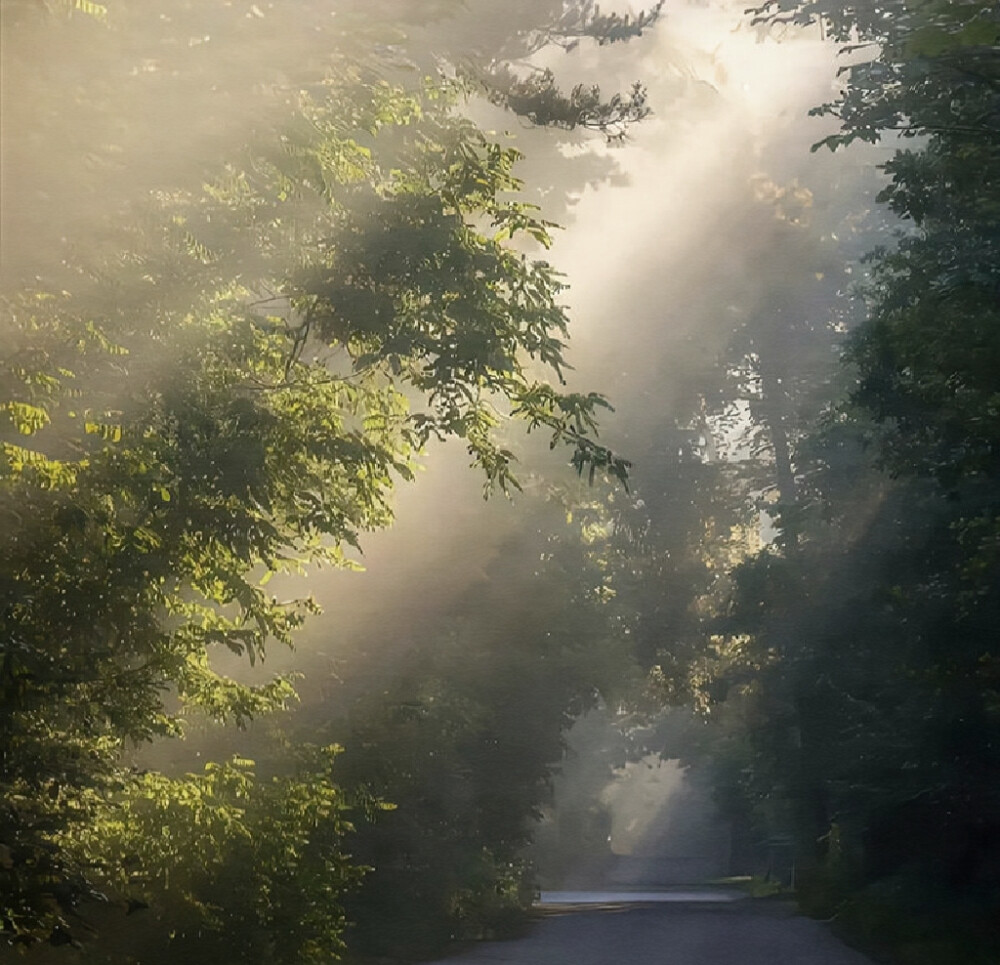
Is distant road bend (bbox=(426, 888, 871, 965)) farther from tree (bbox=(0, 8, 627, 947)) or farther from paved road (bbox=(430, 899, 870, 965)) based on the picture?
tree (bbox=(0, 8, 627, 947))

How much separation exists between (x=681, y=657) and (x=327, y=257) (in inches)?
1313


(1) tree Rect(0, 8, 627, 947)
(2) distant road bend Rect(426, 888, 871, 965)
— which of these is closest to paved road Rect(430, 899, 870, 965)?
(2) distant road bend Rect(426, 888, 871, 965)

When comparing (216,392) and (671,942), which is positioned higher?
(216,392)

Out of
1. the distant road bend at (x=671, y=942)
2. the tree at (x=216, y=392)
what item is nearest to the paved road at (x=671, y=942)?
the distant road bend at (x=671, y=942)

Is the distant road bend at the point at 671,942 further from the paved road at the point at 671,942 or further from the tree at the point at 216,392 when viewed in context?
the tree at the point at 216,392

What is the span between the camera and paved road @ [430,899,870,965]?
2001 centimetres

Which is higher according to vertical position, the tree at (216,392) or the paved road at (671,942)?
the tree at (216,392)

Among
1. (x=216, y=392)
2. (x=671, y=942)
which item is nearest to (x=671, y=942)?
(x=671, y=942)

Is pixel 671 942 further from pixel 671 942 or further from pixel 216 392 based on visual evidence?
pixel 216 392

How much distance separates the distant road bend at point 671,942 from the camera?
20.0m

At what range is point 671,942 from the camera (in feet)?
76.0

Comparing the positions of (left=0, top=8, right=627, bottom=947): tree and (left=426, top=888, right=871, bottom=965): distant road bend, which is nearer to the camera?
(left=0, top=8, right=627, bottom=947): tree

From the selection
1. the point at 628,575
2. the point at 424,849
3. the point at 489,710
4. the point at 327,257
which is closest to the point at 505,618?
the point at 489,710

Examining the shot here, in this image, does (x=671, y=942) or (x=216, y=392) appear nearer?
(x=216, y=392)
